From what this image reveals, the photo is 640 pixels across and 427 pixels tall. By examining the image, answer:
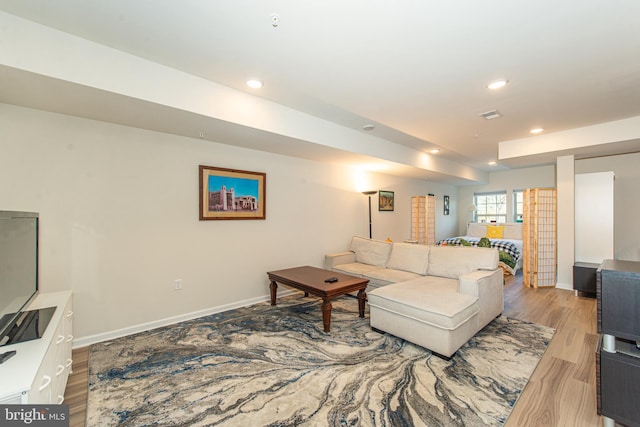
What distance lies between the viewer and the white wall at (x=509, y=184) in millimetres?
6902

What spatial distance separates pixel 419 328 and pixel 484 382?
0.61 metres

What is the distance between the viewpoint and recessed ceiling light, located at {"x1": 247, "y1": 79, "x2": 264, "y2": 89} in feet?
8.53

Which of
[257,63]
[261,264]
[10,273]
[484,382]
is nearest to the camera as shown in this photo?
[10,273]

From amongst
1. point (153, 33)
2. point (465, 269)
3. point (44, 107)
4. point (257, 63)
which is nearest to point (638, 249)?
point (465, 269)

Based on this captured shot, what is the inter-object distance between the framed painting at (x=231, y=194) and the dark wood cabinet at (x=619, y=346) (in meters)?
3.41

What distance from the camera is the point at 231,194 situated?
3625mm

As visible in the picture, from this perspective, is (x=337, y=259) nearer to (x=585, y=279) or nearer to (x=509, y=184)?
(x=585, y=279)

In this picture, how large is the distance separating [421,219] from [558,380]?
4.73 metres

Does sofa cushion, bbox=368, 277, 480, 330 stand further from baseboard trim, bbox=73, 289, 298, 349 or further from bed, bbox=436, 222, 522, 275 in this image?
bed, bbox=436, 222, 522, 275

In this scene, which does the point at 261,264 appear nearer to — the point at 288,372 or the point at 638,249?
the point at 288,372

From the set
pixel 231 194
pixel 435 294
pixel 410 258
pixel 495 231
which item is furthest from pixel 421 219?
pixel 231 194

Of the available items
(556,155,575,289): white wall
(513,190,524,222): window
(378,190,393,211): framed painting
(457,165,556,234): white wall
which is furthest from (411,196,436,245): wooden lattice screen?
(513,190,524,222): window

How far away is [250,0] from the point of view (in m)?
1.63

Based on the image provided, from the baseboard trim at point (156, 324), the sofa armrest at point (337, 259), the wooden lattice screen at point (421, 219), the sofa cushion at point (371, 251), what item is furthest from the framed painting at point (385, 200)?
the baseboard trim at point (156, 324)
